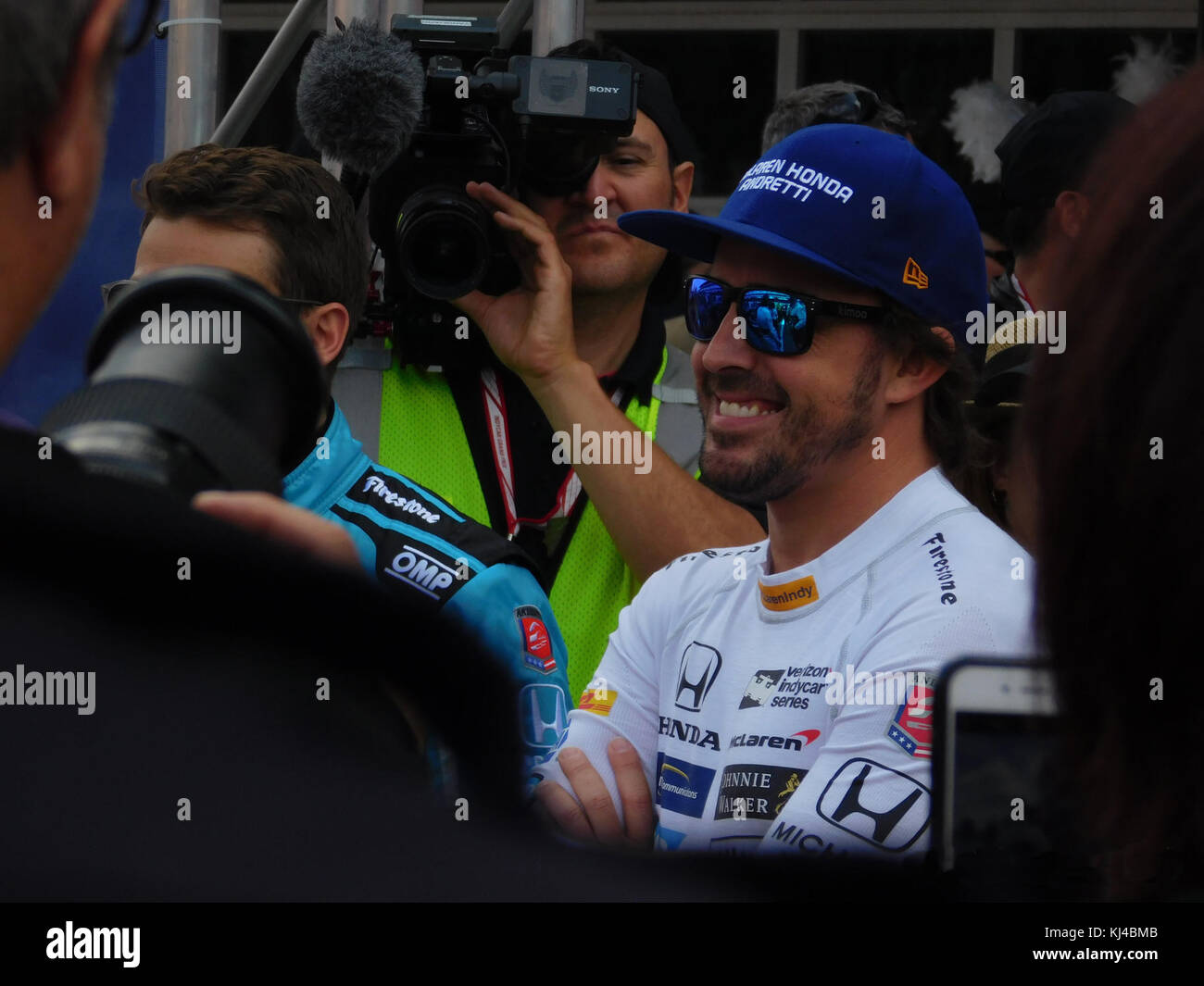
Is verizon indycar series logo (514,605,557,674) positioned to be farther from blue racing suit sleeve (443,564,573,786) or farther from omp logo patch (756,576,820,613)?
omp logo patch (756,576,820,613)

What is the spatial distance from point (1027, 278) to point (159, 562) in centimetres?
202

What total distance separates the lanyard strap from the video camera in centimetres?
5

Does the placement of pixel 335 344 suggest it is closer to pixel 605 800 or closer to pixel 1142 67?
pixel 605 800

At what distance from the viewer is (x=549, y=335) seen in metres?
1.95

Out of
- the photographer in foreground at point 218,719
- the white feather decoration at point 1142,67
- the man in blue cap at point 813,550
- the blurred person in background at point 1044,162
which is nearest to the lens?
the photographer in foreground at point 218,719

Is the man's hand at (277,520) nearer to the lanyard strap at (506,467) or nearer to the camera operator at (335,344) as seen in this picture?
the camera operator at (335,344)

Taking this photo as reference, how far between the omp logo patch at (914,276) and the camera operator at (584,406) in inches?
18.0

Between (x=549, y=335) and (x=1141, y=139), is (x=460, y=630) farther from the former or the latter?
(x=549, y=335)

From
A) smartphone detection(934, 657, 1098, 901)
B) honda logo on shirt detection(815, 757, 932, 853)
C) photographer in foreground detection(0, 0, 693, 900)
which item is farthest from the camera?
honda logo on shirt detection(815, 757, 932, 853)

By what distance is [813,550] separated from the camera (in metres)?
1.47

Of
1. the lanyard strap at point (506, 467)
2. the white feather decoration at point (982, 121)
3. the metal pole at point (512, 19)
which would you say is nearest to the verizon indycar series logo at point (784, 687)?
the lanyard strap at point (506, 467)

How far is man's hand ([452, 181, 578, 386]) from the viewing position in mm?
1948

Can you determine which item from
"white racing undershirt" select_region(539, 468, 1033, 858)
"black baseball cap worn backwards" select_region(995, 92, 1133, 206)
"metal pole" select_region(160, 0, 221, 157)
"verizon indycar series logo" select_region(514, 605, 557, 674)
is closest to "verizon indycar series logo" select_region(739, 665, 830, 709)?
"white racing undershirt" select_region(539, 468, 1033, 858)

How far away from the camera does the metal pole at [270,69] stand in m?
2.61
